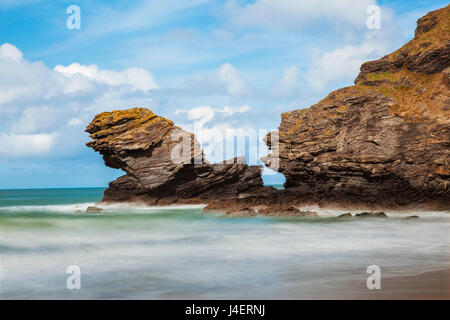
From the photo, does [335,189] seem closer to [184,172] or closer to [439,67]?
[439,67]

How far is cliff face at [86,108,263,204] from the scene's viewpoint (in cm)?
3162

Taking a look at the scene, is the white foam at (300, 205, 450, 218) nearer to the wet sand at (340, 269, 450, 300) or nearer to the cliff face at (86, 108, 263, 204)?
the cliff face at (86, 108, 263, 204)

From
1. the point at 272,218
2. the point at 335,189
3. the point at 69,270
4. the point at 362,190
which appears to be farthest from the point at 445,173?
the point at 69,270

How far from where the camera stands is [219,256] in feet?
43.2

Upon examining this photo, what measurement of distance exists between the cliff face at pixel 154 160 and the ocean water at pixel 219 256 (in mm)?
9653

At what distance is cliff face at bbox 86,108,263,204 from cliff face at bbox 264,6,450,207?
23.5ft

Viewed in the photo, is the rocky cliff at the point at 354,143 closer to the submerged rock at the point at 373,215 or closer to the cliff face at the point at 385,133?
the cliff face at the point at 385,133

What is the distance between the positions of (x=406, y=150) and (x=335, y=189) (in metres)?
4.63

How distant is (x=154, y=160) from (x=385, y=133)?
16367mm

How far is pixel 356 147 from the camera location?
25.1 meters

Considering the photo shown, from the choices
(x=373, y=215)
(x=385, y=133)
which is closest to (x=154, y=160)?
(x=385, y=133)

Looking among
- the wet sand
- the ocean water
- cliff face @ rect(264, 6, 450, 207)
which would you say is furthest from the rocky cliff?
the wet sand
